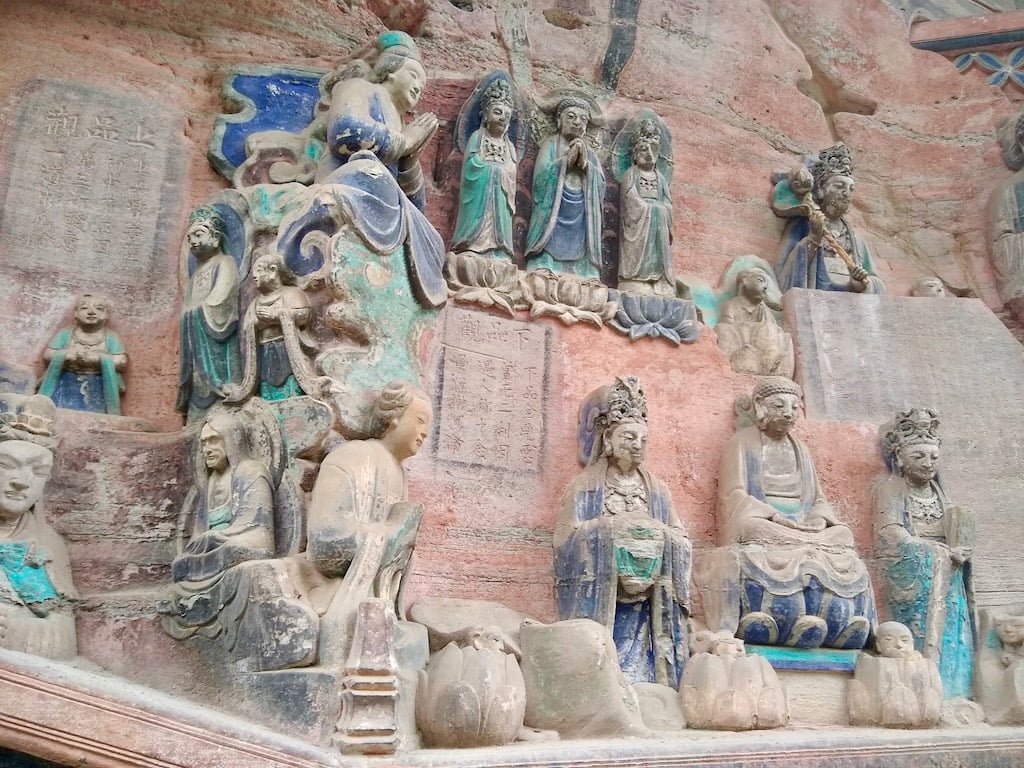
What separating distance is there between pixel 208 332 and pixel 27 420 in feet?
3.46

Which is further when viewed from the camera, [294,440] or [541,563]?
[541,563]

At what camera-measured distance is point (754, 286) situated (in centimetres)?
816

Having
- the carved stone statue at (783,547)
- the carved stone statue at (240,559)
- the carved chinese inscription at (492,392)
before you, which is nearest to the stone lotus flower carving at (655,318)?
the carved chinese inscription at (492,392)

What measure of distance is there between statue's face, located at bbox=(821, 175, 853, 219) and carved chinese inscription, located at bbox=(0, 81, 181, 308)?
458 centimetres

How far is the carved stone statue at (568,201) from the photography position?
7691mm

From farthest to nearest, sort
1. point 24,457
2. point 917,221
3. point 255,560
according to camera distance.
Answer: point 917,221 → point 24,457 → point 255,560

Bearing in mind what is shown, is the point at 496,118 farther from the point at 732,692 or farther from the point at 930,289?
the point at 732,692

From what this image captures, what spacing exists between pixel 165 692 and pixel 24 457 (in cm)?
132

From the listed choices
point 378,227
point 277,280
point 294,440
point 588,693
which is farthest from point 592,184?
point 588,693

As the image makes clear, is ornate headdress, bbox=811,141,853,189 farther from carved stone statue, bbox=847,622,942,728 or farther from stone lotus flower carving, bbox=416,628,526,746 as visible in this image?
stone lotus flower carving, bbox=416,628,526,746

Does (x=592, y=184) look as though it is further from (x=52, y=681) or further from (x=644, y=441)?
(x=52, y=681)

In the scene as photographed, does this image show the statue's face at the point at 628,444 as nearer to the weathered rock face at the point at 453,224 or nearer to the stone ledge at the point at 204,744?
the weathered rock face at the point at 453,224

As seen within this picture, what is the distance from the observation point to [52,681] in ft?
12.7

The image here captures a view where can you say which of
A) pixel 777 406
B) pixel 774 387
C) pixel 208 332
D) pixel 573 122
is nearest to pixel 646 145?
pixel 573 122
